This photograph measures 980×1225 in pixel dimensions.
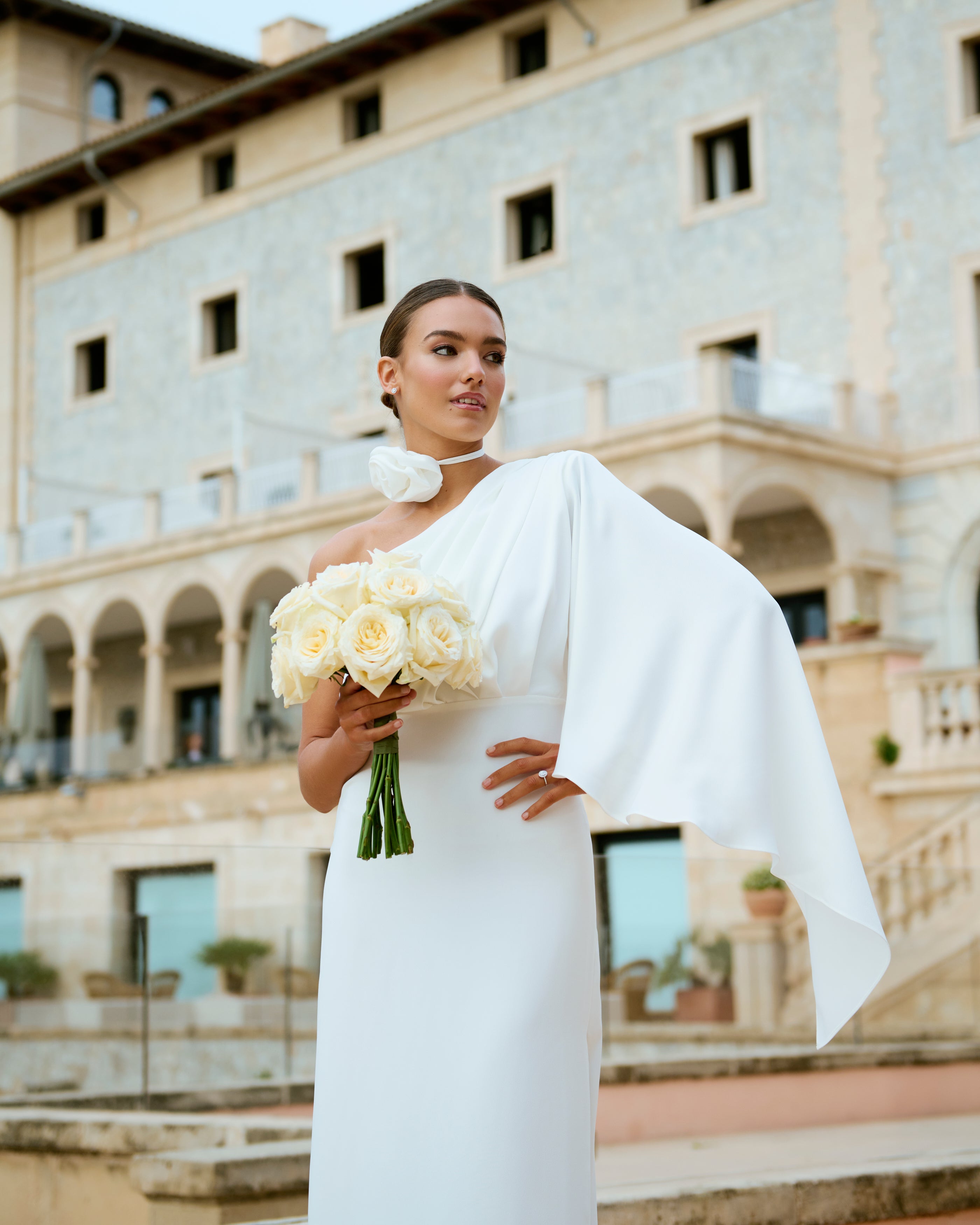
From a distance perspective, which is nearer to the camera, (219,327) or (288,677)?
(288,677)

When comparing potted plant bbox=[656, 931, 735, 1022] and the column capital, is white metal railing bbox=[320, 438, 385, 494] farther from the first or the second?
potted plant bbox=[656, 931, 735, 1022]

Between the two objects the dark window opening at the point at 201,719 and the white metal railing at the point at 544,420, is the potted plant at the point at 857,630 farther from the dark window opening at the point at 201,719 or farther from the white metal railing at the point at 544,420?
the dark window opening at the point at 201,719

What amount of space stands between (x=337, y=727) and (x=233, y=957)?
558 cm

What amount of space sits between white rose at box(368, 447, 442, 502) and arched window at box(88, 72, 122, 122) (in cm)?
3547

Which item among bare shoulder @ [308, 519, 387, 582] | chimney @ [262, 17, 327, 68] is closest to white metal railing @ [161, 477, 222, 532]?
chimney @ [262, 17, 327, 68]

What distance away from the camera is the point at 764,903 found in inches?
429

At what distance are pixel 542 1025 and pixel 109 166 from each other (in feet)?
106

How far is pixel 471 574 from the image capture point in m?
2.88

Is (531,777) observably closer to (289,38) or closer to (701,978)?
(701,978)

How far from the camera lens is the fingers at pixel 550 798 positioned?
109 inches

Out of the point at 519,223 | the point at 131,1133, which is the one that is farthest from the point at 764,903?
the point at 519,223

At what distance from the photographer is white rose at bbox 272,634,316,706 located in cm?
279

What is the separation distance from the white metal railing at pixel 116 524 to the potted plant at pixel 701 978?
19.2m

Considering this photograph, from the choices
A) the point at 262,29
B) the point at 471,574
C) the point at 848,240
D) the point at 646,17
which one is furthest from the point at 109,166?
the point at 471,574
